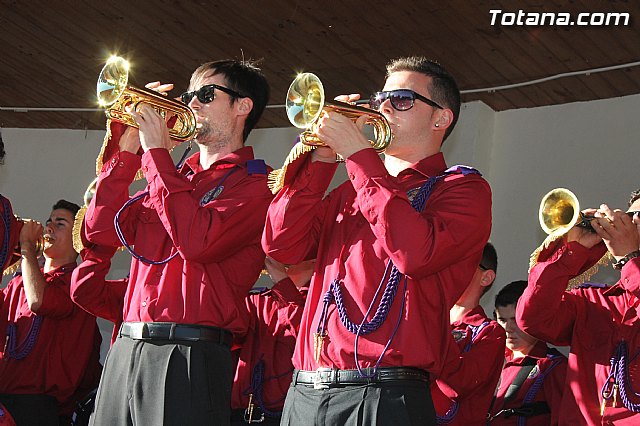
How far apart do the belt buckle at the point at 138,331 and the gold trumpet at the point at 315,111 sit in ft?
3.17

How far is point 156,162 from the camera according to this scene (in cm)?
371

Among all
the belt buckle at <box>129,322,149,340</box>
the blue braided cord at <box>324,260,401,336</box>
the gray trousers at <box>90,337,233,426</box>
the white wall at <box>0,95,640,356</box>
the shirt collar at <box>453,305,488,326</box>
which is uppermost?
the white wall at <box>0,95,640,356</box>

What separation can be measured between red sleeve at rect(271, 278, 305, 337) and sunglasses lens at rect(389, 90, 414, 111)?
178 centimetres

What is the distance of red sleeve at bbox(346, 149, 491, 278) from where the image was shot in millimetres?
3023

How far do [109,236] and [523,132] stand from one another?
14.8 ft

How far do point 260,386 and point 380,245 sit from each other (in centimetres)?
213

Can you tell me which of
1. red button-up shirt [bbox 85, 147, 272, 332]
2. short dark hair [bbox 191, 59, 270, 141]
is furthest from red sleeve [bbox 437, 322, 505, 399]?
short dark hair [bbox 191, 59, 270, 141]

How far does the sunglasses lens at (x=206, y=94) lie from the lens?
Result: 4.23 meters

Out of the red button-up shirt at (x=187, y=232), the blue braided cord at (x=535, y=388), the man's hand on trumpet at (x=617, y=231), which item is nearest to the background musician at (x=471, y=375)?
the blue braided cord at (x=535, y=388)

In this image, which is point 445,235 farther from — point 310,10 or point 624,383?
point 310,10

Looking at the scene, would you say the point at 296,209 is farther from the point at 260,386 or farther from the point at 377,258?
the point at 260,386

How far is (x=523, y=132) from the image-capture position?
775 centimetres

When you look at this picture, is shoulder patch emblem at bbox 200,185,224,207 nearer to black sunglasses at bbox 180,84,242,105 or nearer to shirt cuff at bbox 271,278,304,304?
black sunglasses at bbox 180,84,242,105

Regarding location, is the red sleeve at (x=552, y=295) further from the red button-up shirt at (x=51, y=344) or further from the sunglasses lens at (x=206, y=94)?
the red button-up shirt at (x=51, y=344)
